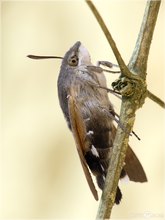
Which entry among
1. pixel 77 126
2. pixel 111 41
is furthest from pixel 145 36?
pixel 77 126

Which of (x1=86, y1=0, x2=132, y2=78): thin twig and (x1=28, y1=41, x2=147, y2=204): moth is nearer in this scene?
(x1=86, y1=0, x2=132, y2=78): thin twig

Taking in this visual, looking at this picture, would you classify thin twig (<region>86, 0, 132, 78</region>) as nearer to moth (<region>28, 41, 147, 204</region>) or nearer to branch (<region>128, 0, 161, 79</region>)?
branch (<region>128, 0, 161, 79</region>)

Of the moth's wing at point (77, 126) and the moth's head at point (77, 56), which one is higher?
the moth's head at point (77, 56)

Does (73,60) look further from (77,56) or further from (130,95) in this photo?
(130,95)

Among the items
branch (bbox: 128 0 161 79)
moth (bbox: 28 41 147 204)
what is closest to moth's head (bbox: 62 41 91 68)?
moth (bbox: 28 41 147 204)

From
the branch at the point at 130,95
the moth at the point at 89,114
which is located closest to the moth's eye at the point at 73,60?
the moth at the point at 89,114

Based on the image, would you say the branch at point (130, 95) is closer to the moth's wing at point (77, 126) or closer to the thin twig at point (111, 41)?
the thin twig at point (111, 41)

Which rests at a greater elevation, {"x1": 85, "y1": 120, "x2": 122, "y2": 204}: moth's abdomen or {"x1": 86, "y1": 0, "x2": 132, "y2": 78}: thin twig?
{"x1": 86, "y1": 0, "x2": 132, "y2": 78}: thin twig

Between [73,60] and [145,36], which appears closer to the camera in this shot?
[145,36]

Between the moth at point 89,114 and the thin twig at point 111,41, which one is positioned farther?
the moth at point 89,114
